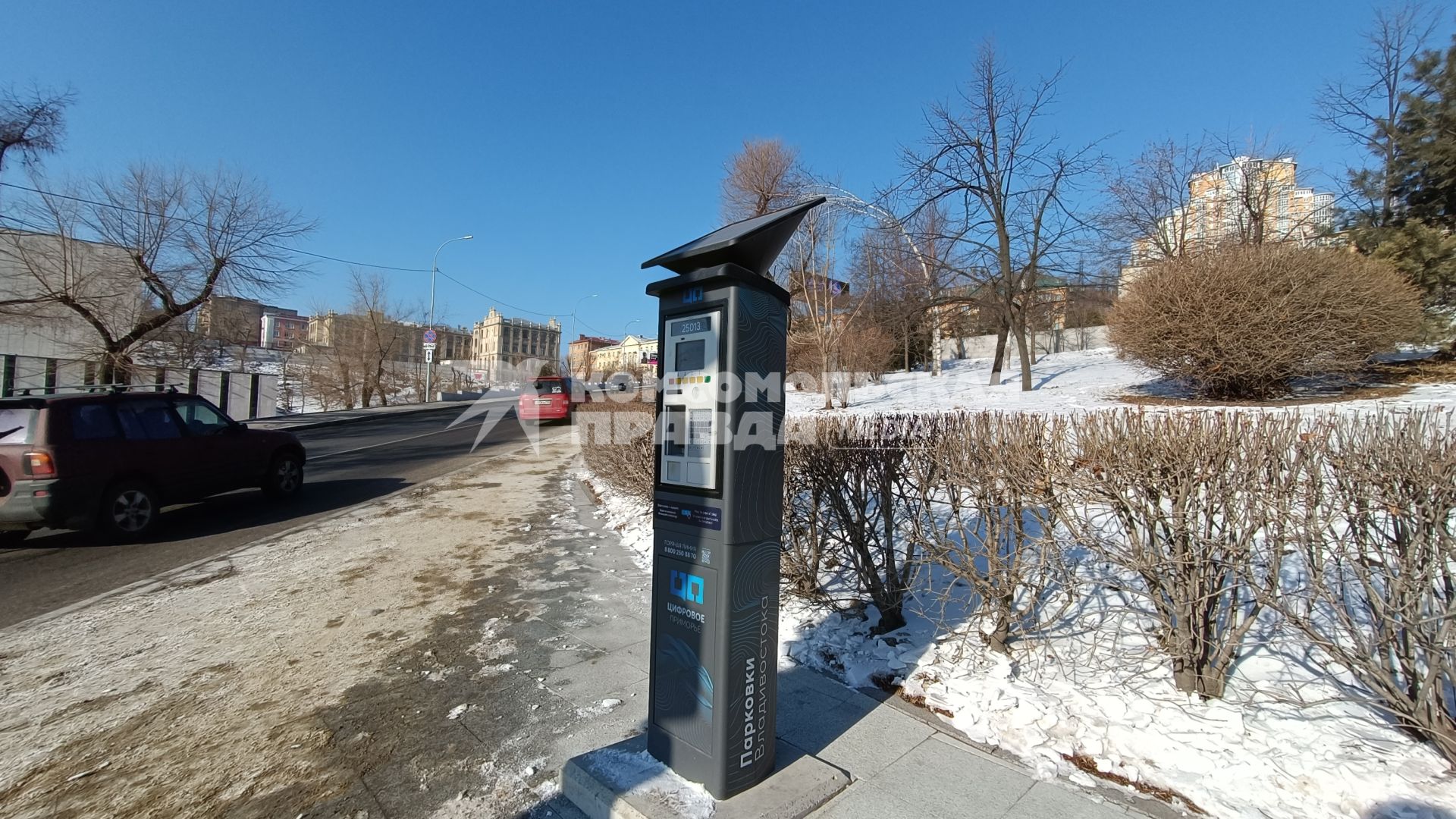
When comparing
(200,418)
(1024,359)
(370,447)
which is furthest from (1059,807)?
(1024,359)

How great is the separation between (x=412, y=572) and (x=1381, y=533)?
6.61 meters

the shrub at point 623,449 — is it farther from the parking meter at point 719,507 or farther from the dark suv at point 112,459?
the dark suv at point 112,459

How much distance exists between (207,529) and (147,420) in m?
1.46

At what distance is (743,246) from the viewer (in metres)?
2.37

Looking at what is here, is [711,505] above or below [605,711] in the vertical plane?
above

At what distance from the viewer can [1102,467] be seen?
9.59 feet

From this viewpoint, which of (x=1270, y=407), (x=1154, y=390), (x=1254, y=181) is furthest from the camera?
(x=1254, y=181)

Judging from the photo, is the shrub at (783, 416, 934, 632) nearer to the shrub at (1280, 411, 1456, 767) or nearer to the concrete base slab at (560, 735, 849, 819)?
the concrete base slab at (560, 735, 849, 819)

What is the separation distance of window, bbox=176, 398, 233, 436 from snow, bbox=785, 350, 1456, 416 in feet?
26.5

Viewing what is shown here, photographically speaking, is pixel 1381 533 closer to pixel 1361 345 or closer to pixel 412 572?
pixel 412 572

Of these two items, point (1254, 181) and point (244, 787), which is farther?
point (1254, 181)

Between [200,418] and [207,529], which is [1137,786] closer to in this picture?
[207,529]

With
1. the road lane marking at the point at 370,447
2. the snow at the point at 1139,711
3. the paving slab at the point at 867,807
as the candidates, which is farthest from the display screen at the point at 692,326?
the road lane marking at the point at 370,447

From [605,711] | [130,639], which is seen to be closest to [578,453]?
[130,639]
